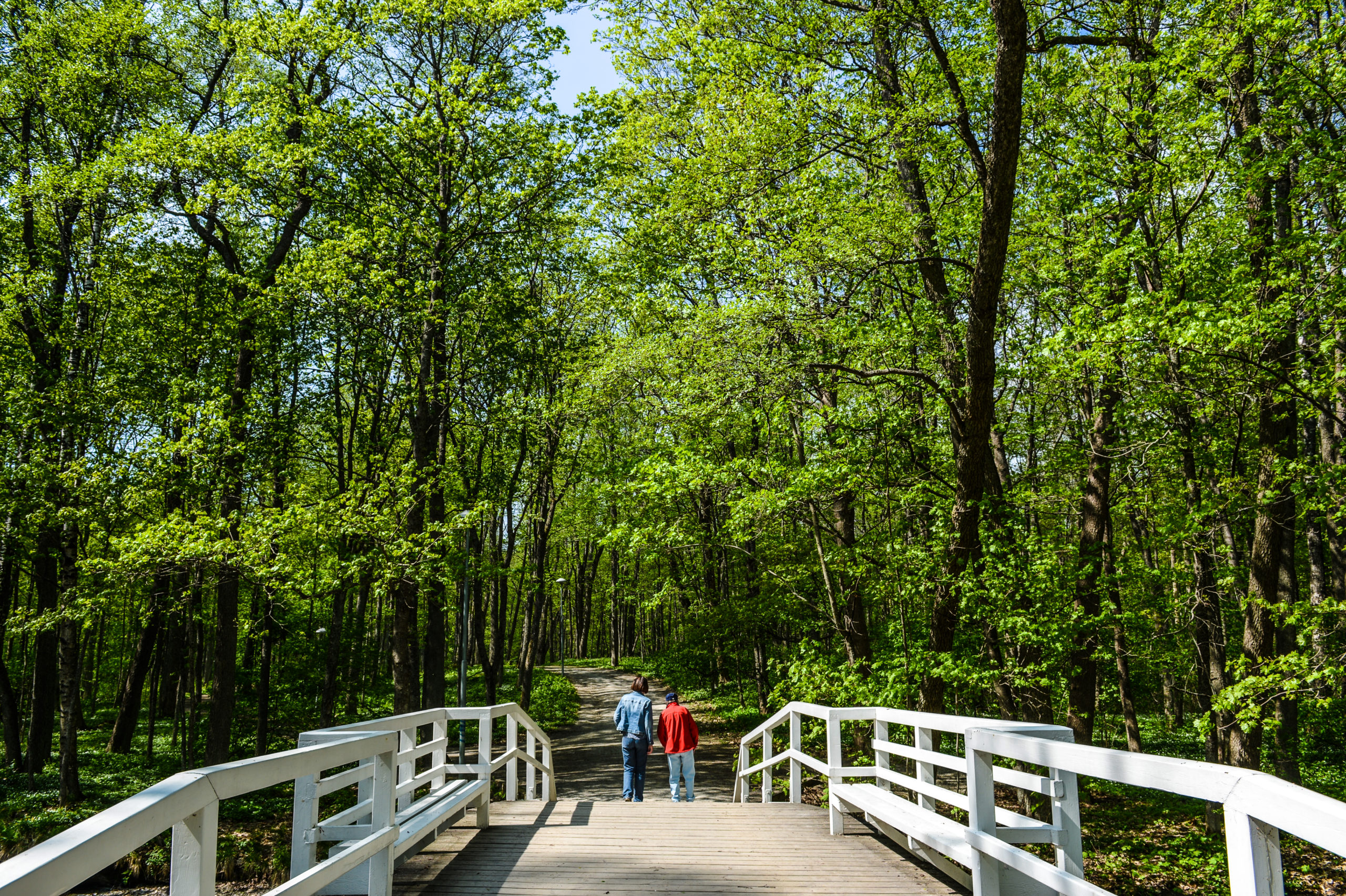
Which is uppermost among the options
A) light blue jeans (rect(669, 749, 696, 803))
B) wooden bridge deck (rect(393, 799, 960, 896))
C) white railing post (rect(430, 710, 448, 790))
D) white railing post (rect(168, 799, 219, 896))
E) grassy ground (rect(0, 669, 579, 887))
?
white railing post (rect(168, 799, 219, 896))

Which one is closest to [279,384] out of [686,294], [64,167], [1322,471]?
[64,167]

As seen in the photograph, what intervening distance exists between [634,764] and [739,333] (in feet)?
18.8

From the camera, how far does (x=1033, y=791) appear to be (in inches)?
181

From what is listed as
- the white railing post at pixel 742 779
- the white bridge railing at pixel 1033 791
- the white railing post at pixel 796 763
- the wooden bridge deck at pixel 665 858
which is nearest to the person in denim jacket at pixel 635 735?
the white railing post at pixel 742 779

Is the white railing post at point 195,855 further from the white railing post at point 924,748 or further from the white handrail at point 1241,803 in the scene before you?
the white railing post at point 924,748

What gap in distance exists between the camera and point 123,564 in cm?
1151

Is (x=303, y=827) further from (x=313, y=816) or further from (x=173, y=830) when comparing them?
(x=173, y=830)

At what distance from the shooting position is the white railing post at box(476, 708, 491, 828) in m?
7.12

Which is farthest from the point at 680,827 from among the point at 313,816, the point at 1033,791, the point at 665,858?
the point at 313,816

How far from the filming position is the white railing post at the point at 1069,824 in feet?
11.6

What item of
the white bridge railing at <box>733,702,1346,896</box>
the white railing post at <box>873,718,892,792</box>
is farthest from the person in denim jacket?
the white railing post at <box>873,718,892,792</box>

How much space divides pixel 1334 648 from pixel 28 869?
11592 millimetres

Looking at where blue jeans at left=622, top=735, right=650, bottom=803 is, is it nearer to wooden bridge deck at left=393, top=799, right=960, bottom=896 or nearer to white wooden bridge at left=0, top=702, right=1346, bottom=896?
white wooden bridge at left=0, top=702, right=1346, bottom=896

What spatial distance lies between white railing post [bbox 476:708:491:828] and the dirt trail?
6059 millimetres
